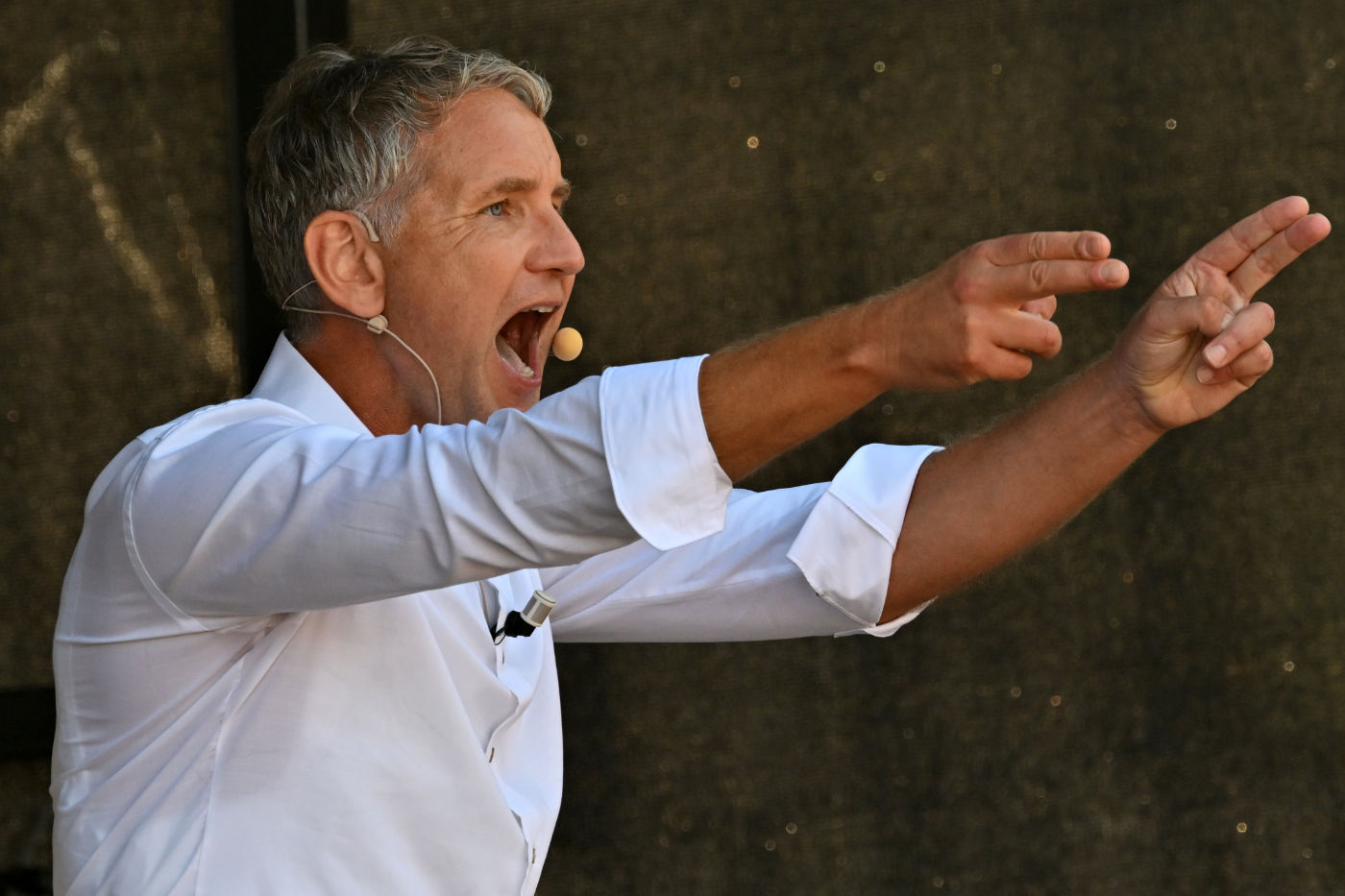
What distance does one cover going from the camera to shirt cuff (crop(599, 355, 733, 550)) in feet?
3.17

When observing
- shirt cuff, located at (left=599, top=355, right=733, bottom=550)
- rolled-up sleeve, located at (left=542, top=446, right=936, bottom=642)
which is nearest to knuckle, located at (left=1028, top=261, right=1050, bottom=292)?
shirt cuff, located at (left=599, top=355, right=733, bottom=550)

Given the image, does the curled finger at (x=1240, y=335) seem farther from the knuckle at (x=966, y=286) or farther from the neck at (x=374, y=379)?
the neck at (x=374, y=379)

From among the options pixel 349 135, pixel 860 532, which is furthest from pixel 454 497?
pixel 349 135

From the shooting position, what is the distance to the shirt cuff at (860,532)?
1.44 m

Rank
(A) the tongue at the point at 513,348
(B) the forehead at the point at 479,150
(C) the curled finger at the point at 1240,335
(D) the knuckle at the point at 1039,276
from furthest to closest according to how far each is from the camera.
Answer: (A) the tongue at the point at 513,348 → (B) the forehead at the point at 479,150 → (C) the curled finger at the point at 1240,335 → (D) the knuckle at the point at 1039,276

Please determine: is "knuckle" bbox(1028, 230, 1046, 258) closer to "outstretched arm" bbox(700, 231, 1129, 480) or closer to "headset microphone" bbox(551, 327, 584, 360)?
"outstretched arm" bbox(700, 231, 1129, 480)

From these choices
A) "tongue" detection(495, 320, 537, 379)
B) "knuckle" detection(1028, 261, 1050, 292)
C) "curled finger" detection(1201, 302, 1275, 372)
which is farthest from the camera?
"tongue" detection(495, 320, 537, 379)

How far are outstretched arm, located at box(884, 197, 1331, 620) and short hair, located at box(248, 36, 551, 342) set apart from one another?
68 centimetres

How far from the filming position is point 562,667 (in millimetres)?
2225

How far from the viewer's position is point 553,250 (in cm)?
166

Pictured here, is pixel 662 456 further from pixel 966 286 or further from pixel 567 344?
pixel 567 344

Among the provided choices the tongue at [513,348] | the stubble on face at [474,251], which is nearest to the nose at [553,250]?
the stubble on face at [474,251]

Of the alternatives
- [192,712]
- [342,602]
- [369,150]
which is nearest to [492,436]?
[342,602]

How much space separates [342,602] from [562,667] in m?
1.18
